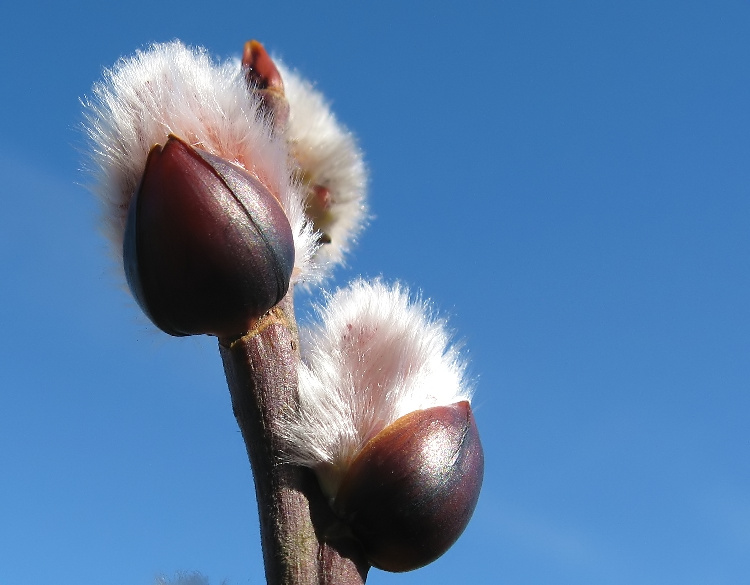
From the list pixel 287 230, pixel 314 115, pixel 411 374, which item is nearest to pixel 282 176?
pixel 287 230

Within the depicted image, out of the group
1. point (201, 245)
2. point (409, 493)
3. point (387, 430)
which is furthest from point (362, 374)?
point (201, 245)

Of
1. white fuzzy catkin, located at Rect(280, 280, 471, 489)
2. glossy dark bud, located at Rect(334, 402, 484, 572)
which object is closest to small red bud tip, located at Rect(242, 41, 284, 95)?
white fuzzy catkin, located at Rect(280, 280, 471, 489)

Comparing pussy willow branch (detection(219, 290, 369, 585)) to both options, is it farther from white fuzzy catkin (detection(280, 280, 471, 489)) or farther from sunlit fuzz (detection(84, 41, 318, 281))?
sunlit fuzz (detection(84, 41, 318, 281))

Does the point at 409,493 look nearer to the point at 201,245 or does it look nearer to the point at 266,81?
the point at 201,245

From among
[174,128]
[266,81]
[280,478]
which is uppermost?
[266,81]

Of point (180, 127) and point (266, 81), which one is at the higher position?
point (266, 81)

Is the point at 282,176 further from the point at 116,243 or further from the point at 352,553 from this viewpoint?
the point at 352,553
